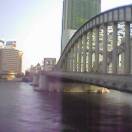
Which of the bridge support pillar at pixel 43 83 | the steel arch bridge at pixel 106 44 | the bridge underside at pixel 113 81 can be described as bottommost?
the bridge support pillar at pixel 43 83

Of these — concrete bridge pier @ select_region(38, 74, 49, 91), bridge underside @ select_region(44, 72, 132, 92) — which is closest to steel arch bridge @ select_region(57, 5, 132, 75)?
bridge underside @ select_region(44, 72, 132, 92)

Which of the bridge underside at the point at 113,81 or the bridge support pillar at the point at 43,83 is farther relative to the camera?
the bridge support pillar at the point at 43,83

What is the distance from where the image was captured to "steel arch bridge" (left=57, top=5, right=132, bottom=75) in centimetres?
6612

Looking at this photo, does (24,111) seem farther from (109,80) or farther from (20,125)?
(109,80)

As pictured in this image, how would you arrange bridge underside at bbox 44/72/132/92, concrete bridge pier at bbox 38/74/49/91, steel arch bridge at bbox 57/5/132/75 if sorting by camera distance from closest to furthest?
bridge underside at bbox 44/72/132/92, steel arch bridge at bbox 57/5/132/75, concrete bridge pier at bbox 38/74/49/91

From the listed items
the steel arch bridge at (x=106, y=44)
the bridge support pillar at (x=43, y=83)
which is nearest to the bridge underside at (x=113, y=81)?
the steel arch bridge at (x=106, y=44)

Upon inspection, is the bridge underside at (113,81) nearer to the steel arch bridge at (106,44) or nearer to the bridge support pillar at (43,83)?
the steel arch bridge at (106,44)

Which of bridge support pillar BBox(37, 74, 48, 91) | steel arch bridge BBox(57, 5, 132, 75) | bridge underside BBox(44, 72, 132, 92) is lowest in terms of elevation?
bridge support pillar BBox(37, 74, 48, 91)

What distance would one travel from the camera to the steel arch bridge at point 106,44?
66125 millimetres

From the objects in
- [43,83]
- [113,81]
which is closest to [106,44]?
[113,81]

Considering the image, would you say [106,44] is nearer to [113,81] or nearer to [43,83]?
[113,81]

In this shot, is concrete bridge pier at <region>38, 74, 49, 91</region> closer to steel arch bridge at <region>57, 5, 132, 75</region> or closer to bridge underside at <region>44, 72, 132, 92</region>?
steel arch bridge at <region>57, 5, 132, 75</region>

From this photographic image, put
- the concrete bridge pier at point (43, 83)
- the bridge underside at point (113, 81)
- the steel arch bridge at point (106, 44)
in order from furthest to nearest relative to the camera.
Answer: the concrete bridge pier at point (43, 83) < the steel arch bridge at point (106, 44) < the bridge underside at point (113, 81)

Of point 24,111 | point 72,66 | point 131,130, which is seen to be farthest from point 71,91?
point 131,130
